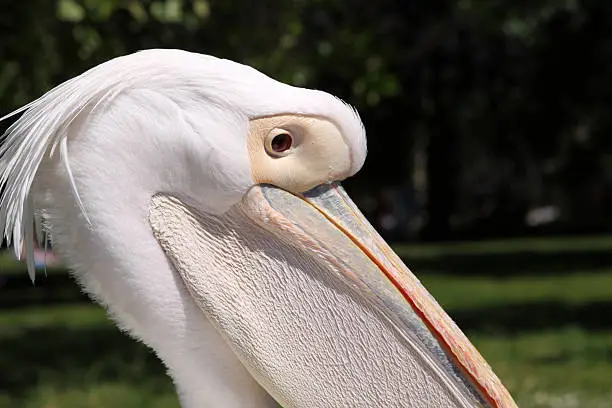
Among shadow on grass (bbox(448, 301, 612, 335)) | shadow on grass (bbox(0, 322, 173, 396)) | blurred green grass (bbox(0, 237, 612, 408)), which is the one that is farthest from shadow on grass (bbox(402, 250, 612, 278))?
shadow on grass (bbox(0, 322, 173, 396))

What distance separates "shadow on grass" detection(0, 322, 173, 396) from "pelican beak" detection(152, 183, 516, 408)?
257 inches

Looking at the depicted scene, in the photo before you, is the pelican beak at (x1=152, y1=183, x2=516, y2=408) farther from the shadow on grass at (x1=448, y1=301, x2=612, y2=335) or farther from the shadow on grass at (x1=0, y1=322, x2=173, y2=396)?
the shadow on grass at (x1=448, y1=301, x2=612, y2=335)

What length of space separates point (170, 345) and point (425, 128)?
26.2 meters

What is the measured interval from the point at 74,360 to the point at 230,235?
838 centimetres

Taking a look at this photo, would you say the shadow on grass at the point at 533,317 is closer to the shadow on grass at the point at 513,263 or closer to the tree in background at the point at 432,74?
the tree in background at the point at 432,74

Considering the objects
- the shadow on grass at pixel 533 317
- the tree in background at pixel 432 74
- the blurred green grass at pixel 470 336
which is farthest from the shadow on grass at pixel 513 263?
the shadow on grass at pixel 533 317

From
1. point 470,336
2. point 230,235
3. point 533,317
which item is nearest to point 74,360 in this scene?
point 470,336

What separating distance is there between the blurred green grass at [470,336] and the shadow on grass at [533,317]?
0.01 meters

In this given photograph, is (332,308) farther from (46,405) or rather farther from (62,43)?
(46,405)

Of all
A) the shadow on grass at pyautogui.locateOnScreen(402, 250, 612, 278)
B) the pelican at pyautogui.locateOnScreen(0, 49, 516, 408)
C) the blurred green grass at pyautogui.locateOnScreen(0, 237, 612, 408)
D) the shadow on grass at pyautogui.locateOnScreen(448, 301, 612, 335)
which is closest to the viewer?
the pelican at pyautogui.locateOnScreen(0, 49, 516, 408)

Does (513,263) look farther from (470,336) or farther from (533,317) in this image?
(470,336)

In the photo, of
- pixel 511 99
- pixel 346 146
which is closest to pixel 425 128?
pixel 511 99

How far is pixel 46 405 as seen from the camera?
838cm

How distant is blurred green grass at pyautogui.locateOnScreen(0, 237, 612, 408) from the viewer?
8.87 meters
